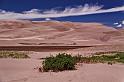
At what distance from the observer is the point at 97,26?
3824 inches

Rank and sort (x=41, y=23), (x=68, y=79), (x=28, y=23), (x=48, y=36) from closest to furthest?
(x=68, y=79) → (x=48, y=36) → (x=28, y=23) → (x=41, y=23)

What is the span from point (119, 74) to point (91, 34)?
2694 inches

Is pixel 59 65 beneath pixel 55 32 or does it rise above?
beneath

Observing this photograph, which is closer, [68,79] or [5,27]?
[68,79]

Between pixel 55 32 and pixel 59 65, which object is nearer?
pixel 59 65

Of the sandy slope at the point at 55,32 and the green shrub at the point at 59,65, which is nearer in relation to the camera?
the green shrub at the point at 59,65

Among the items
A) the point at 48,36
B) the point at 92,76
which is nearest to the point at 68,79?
the point at 92,76

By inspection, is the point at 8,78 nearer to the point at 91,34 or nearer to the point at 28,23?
the point at 91,34

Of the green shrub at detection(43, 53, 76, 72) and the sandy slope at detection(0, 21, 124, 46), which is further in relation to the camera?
the sandy slope at detection(0, 21, 124, 46)

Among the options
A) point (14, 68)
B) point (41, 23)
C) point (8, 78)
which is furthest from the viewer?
point (41, 23)

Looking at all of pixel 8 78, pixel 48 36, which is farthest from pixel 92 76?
pixel 48 36

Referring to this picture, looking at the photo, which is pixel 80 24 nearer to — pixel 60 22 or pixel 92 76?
pixel 60 22

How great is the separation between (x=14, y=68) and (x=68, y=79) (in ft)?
16.1

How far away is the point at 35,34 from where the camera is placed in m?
83.8
